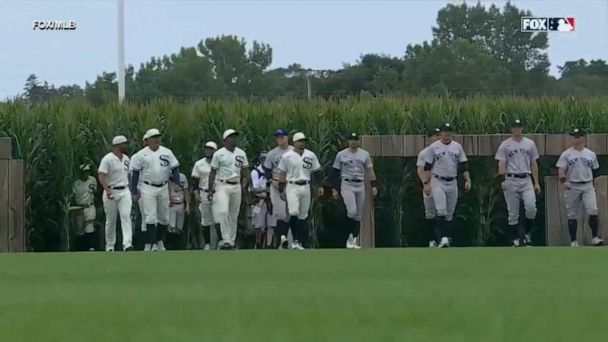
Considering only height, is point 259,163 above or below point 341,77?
below

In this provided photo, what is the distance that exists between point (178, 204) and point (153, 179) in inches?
61.7

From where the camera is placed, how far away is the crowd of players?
20.2m

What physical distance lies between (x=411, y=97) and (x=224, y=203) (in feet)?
18.9

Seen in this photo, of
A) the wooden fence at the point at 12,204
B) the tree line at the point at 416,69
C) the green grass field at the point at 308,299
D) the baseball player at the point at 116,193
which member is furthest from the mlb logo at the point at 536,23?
the green grass field at the point at 308,299

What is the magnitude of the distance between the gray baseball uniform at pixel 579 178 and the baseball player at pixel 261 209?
502 centimetres

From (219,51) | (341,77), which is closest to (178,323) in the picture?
(341,77)

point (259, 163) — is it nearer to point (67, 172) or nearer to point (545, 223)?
point (67, 172)

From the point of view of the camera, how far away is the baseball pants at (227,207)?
67.5 ft

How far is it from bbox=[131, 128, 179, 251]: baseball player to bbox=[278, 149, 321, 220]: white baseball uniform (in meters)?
1.83

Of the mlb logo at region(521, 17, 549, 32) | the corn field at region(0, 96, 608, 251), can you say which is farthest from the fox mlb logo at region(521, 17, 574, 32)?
the corn field at region(0, 96, 608, 251)

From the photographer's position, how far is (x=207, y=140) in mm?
23188

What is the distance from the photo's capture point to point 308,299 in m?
9.28

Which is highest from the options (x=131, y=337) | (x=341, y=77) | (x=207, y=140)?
(x=341, y=77)

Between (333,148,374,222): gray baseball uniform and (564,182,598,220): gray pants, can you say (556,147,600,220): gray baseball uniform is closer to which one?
(564,182,598,220): gray pants
